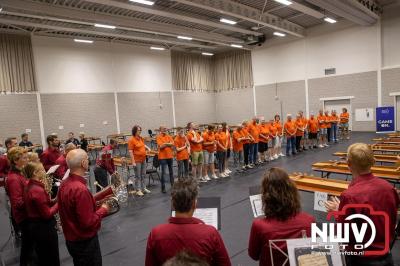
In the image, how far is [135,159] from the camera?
721 centimetres

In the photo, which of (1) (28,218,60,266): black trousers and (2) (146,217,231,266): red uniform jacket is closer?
(2) (146,217,231,266): red uniform jacket

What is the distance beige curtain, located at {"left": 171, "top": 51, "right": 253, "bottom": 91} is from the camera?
65.6 feet

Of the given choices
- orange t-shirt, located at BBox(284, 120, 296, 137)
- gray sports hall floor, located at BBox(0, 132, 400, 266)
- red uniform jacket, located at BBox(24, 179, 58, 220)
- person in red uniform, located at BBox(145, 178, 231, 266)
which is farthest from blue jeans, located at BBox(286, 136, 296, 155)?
person in red uniform, located at BBox(145, 178, 231, 266)

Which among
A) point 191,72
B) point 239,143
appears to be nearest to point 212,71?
point 191,72

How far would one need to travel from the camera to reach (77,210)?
2482 millimetres

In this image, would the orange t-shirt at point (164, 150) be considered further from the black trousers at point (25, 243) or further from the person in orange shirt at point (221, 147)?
the black trousers at point (25, 243)

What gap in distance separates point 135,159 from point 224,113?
15638 mm

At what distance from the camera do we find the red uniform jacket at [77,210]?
2.49 metres

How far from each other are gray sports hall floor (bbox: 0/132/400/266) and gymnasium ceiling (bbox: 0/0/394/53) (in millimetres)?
6776

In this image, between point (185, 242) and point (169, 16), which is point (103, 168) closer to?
point (185, 242)

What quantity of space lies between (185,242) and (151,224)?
3969 mm

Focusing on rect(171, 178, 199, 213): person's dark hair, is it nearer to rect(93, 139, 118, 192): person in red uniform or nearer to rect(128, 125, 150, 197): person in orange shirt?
rect(93, 139, 118, 192): person in red uniform

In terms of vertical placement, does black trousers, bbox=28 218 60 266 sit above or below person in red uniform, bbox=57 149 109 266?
below

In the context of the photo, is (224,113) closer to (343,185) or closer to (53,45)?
(53,45)
